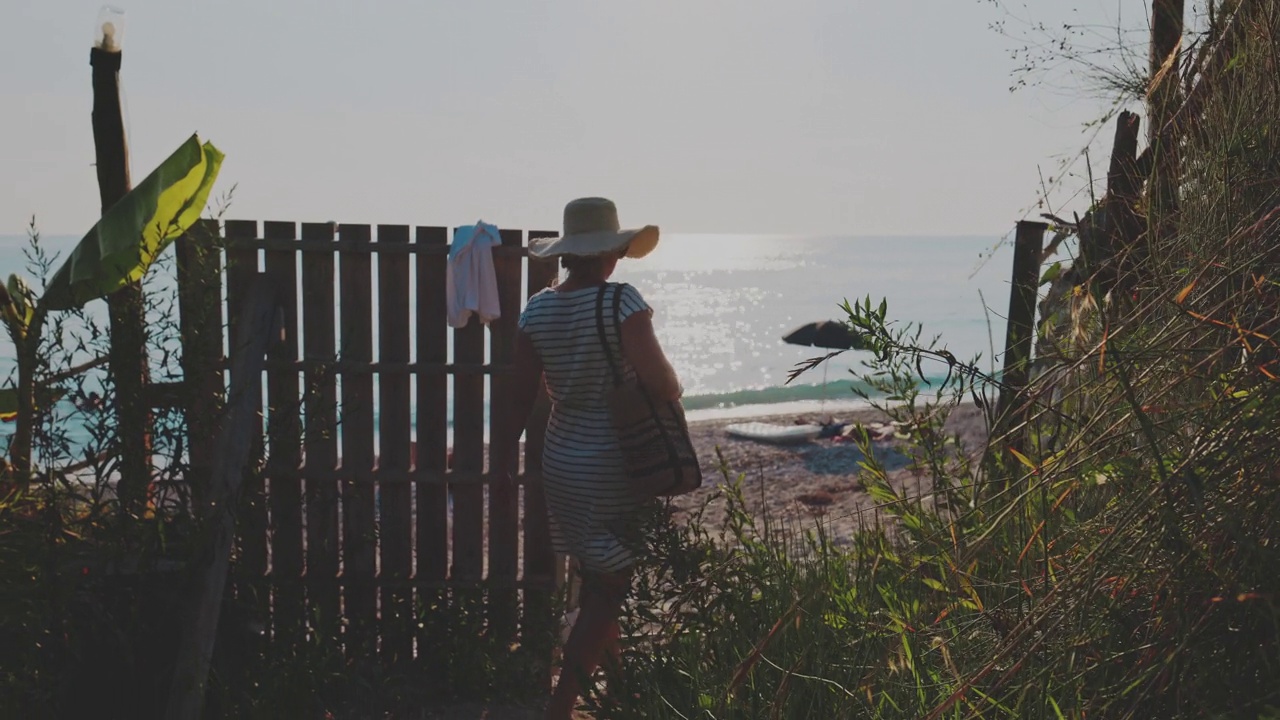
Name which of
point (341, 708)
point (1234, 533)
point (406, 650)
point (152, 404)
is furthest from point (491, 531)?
point (1234, 533)

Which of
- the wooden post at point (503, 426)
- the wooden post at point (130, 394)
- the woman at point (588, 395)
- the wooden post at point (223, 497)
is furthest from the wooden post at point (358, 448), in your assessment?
the woman at point (588, 395)

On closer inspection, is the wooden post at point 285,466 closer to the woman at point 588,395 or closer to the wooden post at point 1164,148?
the woman at point 588,395

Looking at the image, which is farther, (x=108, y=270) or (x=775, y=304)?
(x=775, y=304)

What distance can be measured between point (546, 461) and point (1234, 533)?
9.57ft

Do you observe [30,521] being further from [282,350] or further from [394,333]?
[394,333]

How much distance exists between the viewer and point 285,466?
5.56 meters

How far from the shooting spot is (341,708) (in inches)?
194

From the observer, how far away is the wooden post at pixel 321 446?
5.49 meters

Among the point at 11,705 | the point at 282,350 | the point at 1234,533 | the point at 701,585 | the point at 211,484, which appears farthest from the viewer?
the point at 282,350

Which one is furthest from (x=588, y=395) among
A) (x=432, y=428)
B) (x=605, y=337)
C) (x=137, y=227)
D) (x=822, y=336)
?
(x=822, y=336)

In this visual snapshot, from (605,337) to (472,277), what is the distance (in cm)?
144

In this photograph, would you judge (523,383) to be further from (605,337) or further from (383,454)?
(383,454)

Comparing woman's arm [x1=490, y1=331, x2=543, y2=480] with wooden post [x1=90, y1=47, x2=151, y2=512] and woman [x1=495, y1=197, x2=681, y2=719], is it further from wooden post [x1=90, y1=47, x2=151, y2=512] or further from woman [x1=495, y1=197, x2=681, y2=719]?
wooden post [x1=90, y1=47, x2=151, y2=512]

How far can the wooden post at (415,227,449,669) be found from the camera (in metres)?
5.53
